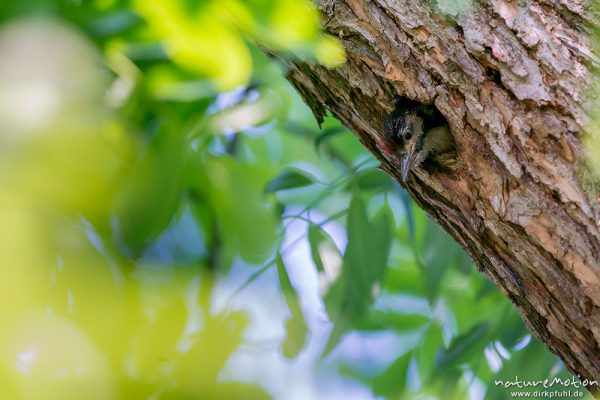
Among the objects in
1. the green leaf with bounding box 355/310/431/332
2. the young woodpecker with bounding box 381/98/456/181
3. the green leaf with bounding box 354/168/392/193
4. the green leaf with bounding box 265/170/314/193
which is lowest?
the green leaf with bounding box 355/310/431/332

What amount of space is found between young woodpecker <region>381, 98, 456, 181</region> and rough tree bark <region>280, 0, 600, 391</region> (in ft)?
0.31

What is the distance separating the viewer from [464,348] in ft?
10.7

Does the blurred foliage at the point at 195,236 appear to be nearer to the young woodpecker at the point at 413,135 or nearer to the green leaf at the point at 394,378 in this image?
the green leaf at the point at 394,378

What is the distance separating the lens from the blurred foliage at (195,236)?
1132 mm

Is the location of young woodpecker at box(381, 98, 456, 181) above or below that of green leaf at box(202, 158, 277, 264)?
above

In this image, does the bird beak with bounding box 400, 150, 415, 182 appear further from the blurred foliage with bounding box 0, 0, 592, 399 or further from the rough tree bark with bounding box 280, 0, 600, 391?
the blurred foliage with bounding box 0, 0, 592, 399

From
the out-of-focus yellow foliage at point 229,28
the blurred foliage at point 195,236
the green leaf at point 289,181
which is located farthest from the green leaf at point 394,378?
the out-of-focus yellow foliage at point 229,28

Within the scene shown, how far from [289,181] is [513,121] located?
4.31 ft

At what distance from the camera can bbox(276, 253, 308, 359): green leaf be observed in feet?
9.82

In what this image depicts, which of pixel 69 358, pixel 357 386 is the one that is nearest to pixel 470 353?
pixel 357 386

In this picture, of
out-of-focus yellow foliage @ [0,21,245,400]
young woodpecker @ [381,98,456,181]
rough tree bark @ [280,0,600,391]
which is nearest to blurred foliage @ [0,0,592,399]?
out-of-focus yellow foliage @ [0,21,245,400]

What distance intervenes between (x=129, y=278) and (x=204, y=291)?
34 cm

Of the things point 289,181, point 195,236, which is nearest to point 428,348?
point 289,181

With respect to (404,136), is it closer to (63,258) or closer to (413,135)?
(413,135)
